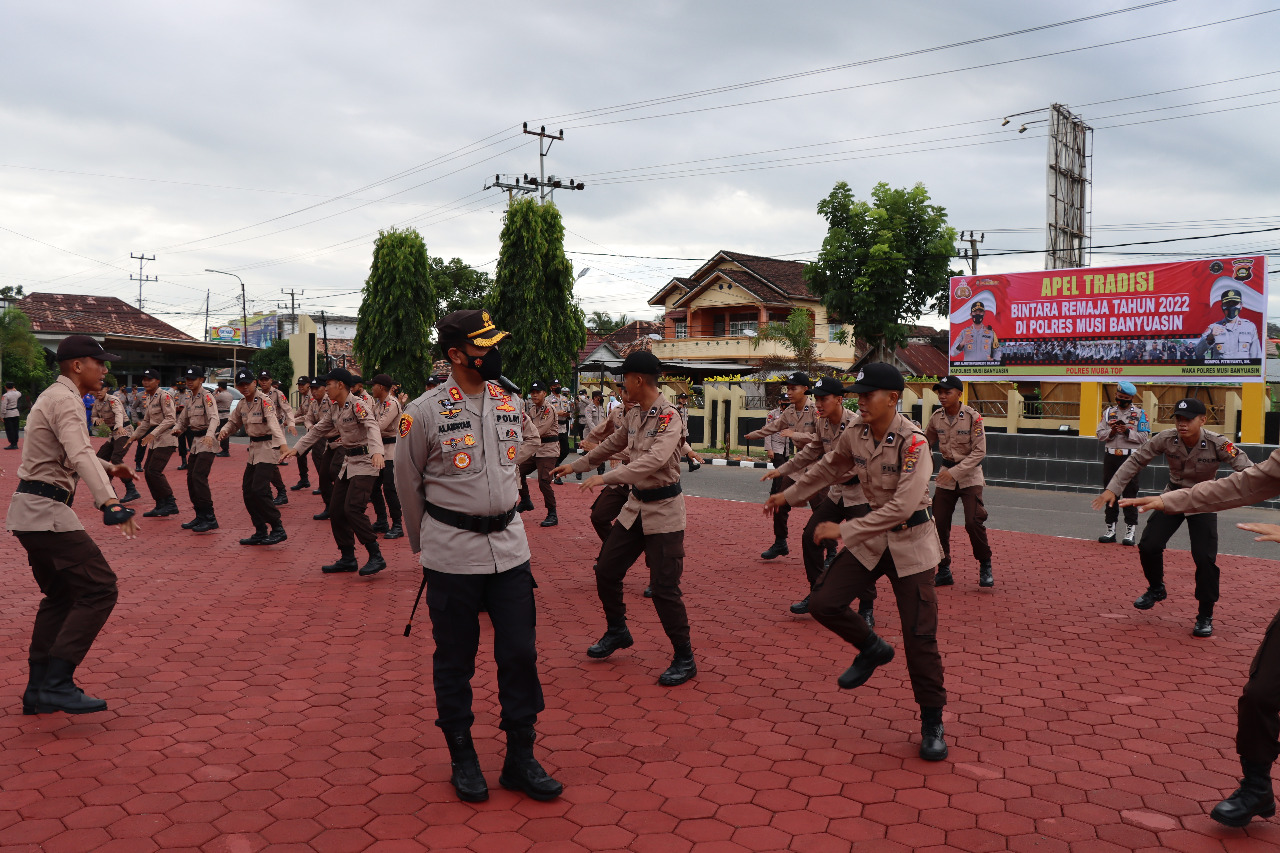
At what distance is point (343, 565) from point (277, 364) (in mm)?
39448

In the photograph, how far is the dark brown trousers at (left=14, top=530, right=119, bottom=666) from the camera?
4.67 metres

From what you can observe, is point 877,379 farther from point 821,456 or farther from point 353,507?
point 353,507

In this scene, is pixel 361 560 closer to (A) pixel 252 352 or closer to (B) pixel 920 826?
(B) pixel 920 826

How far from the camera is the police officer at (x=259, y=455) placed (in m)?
9.84

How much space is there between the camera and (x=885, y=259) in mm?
32062

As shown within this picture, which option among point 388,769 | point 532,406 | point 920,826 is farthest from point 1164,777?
point 532,406

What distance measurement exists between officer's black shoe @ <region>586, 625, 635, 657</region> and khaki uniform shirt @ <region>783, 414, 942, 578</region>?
189 centimetres

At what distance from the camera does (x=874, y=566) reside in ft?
14.9

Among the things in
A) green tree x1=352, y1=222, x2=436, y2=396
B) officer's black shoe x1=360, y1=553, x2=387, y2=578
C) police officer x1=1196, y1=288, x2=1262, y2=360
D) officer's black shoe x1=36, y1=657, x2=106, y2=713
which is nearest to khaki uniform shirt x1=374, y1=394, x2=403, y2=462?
officer's black shoe x1=360, y1=553, x2=387, y2=578

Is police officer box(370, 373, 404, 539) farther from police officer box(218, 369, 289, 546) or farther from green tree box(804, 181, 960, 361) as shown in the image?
green tree box(804, 181, 960, 361)

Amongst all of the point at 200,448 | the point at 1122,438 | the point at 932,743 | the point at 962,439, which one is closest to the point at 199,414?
the point at 200,448

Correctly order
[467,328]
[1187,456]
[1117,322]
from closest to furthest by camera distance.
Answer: [467,328] → [1187,456] → [1117,322]

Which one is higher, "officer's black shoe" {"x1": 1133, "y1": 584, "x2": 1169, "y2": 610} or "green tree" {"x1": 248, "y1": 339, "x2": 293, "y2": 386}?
"green tree" {"x1": 248, "y1": 339, "x2": 293, "y2": 386}

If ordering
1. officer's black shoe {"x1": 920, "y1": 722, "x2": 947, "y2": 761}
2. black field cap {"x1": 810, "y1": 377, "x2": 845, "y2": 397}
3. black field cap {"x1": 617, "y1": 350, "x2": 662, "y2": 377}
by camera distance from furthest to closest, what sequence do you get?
black field cap {"x1": 810, "y1": 377, "x2": 845, "y2": 397} → black field cap {"x1": 617, "y1": 350, "x2": 662, "y2": 377} → officer's black shoe {"x1": 920, "y1": 722, "x2": 947, "y2": 761}
